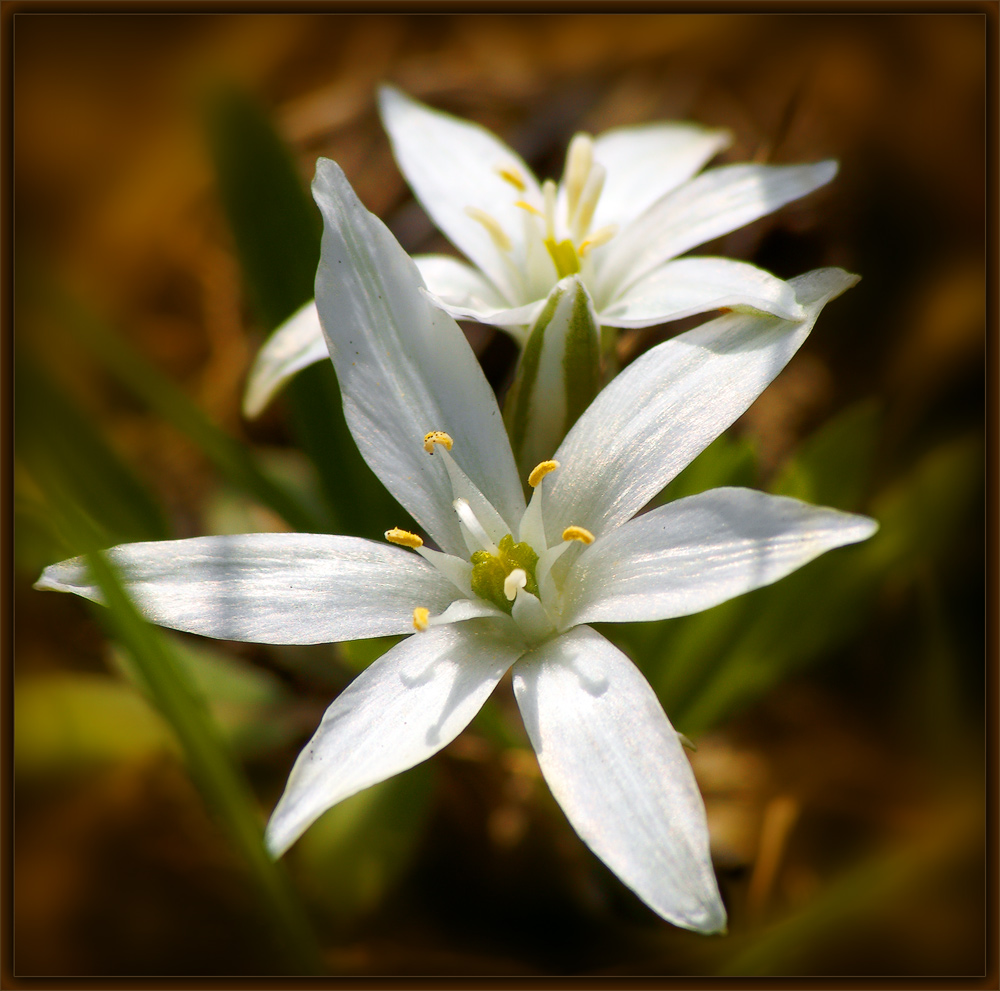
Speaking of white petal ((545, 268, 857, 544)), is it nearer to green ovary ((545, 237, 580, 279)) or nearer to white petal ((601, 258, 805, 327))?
white petal ((601, 258, 805, 327))

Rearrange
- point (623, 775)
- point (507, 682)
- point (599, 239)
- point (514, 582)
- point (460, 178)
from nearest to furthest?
point (623, 775) → point (514, 582) → point (599, 239) → point (460, 178) → point (507, 682)

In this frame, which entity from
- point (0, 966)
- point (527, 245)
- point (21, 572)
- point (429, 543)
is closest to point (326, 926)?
point (0, 966)

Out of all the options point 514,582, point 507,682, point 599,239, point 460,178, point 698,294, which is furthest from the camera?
point 507,682

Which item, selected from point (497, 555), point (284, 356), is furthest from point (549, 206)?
point (497, 555)

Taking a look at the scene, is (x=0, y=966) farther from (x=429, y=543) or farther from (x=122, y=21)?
(x=122, y=21)

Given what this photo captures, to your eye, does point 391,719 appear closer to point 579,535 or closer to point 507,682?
point 579,535

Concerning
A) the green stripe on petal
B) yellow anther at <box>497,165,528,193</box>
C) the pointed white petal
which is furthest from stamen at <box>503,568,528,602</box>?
yellow anther at <box>497,165,528,193</box>

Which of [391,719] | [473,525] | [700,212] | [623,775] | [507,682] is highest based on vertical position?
[700,212]
